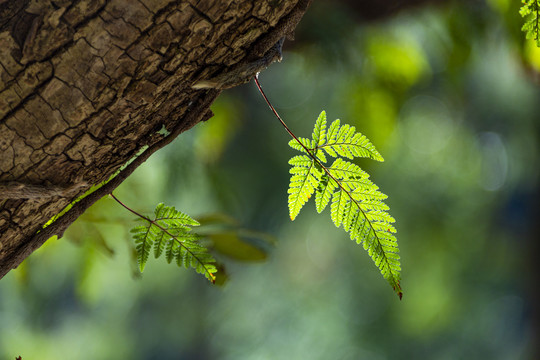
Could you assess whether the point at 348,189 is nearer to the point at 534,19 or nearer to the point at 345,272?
the point at 534,19

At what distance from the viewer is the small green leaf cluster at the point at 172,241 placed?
35 centimetres

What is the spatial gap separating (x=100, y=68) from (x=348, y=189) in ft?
0.56

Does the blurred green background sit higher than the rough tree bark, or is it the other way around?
the blurred green background

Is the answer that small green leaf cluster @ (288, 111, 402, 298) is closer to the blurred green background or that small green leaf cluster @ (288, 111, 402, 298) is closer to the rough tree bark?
the rough tree bark

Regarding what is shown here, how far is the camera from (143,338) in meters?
4.59

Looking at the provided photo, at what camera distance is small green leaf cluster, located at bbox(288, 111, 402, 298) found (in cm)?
32

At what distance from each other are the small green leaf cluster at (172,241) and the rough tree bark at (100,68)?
68 millimetres

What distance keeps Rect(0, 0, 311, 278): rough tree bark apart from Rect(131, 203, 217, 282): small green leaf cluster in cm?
7

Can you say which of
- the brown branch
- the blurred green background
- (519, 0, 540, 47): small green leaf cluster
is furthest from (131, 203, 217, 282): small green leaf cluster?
the blurred green background

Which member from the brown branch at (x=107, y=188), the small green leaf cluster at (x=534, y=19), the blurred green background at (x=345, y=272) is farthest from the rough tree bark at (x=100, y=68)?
the blurred green background at (x=345, y=272)

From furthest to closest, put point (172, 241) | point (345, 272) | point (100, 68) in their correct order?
point (345, 272), point (172, 241), point (100, 68)

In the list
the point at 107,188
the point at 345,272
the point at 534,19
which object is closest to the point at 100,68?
the point at 107,188

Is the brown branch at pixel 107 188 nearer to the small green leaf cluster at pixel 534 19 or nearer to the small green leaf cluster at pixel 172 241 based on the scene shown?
the small green leaf cluster at pixel 172 241

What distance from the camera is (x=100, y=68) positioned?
0.26m
